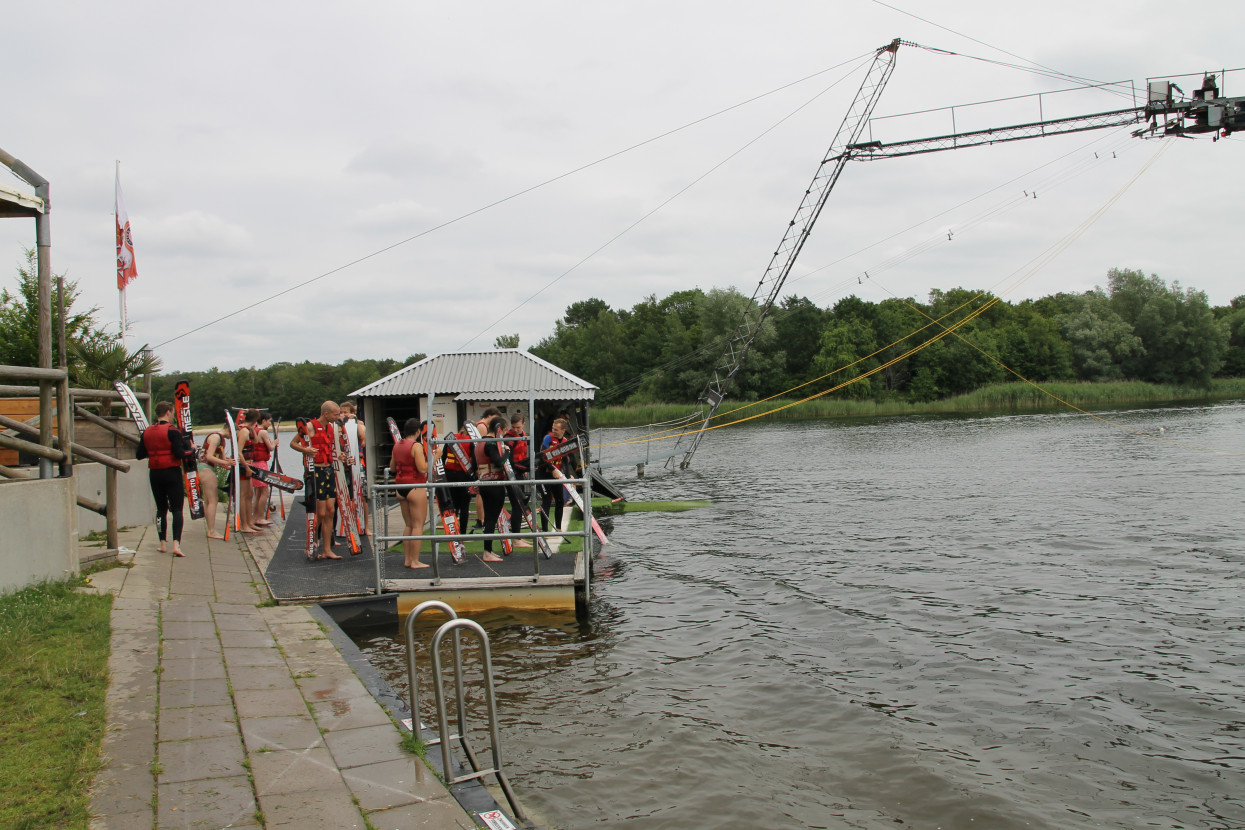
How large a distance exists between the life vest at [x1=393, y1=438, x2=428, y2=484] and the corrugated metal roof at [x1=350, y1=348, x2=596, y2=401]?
883cm

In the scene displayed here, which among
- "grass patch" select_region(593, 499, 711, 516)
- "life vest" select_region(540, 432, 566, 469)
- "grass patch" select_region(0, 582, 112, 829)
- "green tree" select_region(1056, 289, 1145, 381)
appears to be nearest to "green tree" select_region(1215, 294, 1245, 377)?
"green tree" select_region(1056, 289, 1145, 381)

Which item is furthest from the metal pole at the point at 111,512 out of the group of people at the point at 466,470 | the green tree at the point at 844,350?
the green tree at the point at 844,350

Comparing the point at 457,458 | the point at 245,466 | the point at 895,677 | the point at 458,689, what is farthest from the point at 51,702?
the point at 245,466

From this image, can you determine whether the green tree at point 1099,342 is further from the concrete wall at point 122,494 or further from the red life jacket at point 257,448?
the concrete wall at point 122,494

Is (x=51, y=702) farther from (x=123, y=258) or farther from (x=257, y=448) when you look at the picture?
(x=123, y=258)

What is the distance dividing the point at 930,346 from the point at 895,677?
7126 centimetres

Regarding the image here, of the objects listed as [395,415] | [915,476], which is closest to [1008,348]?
[915,476]

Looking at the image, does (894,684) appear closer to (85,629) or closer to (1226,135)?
(85,629)

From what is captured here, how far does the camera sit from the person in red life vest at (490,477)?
1023cm

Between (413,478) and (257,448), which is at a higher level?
(257,448)

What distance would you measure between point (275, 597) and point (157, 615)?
55.4 inches

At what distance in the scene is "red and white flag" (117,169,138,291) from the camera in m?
16.6

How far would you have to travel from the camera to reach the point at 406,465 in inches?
394

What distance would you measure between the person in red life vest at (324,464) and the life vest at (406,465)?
82 cm
